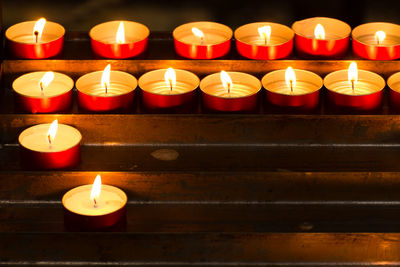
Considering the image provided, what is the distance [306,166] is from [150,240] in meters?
0.43

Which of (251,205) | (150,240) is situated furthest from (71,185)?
(251,205)

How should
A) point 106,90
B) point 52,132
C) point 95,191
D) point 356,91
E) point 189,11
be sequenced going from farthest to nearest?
point 189,11
point 356,91
point 106,90
point 52,132
point 95,191

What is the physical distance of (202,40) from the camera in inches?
103

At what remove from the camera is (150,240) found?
82.6 inches

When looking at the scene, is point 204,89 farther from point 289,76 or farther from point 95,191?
point 95,191

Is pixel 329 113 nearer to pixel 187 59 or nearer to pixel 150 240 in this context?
pixel 187 59

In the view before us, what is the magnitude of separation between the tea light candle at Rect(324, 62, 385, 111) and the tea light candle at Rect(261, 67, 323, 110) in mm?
42

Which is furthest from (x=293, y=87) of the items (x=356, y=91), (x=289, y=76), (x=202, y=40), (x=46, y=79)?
(x=46, y=79)

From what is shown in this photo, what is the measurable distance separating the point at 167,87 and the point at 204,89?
11 cm

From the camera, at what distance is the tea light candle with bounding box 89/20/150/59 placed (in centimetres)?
254

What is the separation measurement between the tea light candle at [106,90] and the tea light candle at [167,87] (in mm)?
41

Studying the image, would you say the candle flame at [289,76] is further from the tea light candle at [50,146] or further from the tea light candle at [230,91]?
the tea light candle at [50,146]

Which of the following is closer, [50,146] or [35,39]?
[50,146]

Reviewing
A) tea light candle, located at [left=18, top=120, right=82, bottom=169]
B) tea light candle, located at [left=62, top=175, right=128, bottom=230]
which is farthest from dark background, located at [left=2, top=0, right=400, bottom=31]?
tea light candle, located at [left=62, top=175, right=128, bottom=230]
